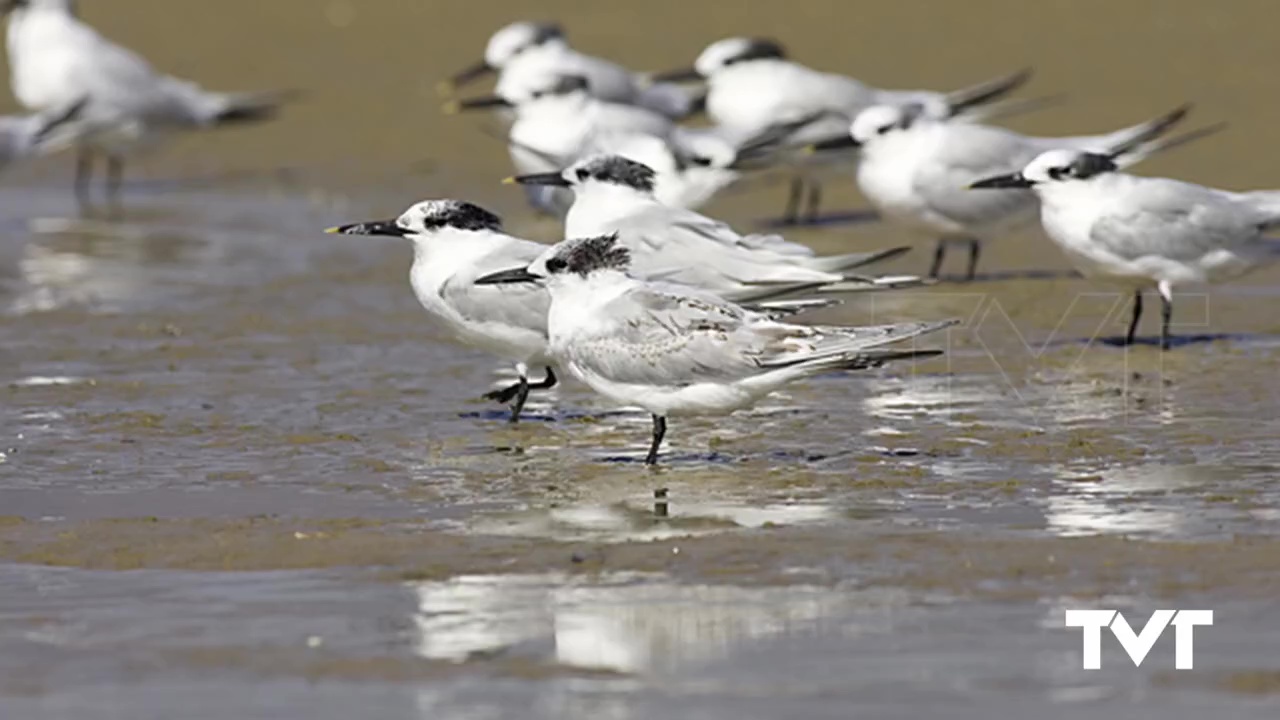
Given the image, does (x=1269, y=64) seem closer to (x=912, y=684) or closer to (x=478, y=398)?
(x=478, y=398)

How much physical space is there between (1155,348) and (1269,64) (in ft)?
20.3

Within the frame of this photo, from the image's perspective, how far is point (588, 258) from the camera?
7.23 meters

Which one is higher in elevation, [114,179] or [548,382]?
[114,179]

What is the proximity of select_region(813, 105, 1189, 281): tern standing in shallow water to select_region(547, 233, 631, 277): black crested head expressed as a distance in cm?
359

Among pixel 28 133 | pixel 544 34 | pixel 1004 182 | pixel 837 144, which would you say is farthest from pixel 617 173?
pixel 28 133

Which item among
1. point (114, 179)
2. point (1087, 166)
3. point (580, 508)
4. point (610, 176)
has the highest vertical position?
point (114, 179)

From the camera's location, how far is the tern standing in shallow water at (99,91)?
1470 cm

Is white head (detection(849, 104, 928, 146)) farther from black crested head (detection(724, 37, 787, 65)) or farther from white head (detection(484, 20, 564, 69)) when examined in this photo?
white head (detection(484, 20, 564, 69))

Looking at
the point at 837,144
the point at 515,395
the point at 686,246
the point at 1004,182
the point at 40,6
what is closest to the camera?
the point at 515,395

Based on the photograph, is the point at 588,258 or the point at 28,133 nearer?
the point at 588,258

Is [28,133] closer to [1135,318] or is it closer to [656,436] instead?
[1135,318]

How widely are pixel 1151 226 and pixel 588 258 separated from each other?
9.00 feet

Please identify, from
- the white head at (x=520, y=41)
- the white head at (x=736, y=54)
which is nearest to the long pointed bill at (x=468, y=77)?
the white head at (x=520, y=41)

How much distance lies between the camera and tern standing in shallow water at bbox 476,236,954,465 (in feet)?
22.5
